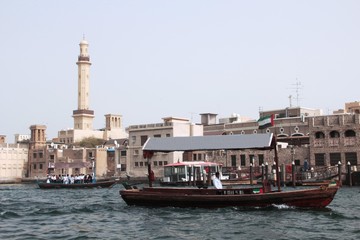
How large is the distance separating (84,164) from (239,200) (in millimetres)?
57300

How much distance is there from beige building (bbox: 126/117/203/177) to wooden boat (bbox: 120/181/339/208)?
47.8 metres

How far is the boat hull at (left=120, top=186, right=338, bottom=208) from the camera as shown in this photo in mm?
24609

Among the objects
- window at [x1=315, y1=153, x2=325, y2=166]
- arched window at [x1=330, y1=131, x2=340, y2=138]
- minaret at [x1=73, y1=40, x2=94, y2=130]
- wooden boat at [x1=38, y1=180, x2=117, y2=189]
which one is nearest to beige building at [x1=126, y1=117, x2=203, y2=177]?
wooden boat at [x1=38, y1=180, x2=117, y2=189]

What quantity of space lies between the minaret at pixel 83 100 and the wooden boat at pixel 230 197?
95.5 metres

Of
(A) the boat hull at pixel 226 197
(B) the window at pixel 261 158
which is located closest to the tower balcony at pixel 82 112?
(B) the window at pixel 261 158

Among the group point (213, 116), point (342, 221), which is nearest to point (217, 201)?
point (342, 221)

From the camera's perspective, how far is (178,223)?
68.3ft

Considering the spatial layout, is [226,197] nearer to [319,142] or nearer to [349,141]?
[349,141]

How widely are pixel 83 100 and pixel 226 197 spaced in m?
100

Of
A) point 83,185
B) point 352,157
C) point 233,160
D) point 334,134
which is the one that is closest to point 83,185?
point 83,185

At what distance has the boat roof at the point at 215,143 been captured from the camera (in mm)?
25812

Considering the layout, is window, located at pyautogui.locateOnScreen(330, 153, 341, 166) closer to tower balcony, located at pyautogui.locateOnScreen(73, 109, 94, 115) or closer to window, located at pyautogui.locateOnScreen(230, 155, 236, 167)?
window, located at pyautogui.locateOnScreen(230, 155, 236, 167)

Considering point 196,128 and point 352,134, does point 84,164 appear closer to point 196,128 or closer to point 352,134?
point 196,128

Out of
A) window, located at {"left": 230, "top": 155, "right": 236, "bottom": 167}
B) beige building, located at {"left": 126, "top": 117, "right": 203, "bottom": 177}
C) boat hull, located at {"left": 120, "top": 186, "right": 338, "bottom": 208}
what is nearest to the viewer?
boat hull, located at {"left": 120, "top": 186, "right": 338, "bottom": 208}
